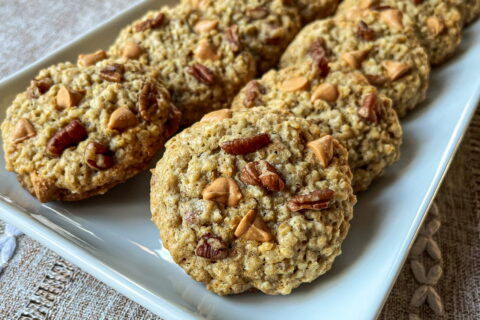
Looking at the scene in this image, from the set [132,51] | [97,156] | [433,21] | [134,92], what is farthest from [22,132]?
[433,21]

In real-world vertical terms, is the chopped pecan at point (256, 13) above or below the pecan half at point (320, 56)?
above

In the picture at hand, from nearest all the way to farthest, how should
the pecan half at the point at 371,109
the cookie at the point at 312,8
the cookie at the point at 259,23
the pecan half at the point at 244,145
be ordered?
the pecan half at the point at 244,145, the pecan half at the point at 371,109, the cookie at the point at 259,23, the cookie at the point at 312,8

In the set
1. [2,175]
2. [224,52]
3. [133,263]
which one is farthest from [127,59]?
[133,263]

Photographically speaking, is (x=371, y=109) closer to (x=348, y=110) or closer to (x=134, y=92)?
(x=348, y=110)

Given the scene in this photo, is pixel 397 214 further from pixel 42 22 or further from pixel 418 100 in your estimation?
pixel 42 22

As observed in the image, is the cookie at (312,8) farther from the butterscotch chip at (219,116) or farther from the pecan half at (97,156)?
the pecan half at (97,156)

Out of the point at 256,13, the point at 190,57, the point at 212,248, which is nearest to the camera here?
the point at 212,248

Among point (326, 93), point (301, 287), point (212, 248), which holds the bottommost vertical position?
point (301, 287)

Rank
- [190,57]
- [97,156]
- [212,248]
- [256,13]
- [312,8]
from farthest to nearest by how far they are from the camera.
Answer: [312,8], [256,13], [190,57], [97,156], [212,248]

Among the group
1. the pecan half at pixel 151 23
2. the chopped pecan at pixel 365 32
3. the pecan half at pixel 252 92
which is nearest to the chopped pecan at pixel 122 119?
the pecan half at pixel 252 92
